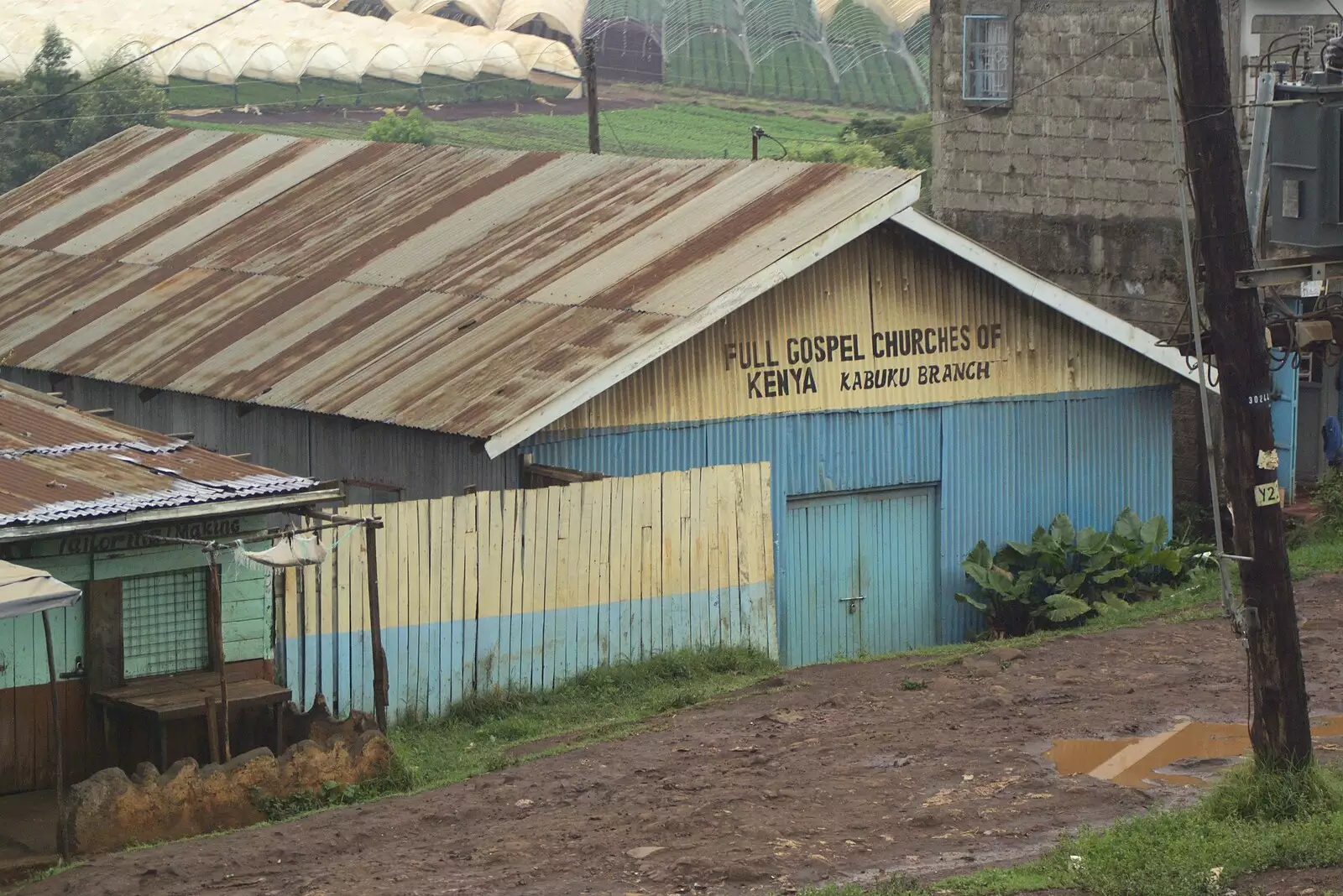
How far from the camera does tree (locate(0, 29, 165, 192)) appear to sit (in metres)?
56.9

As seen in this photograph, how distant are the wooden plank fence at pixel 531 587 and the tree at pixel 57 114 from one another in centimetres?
4460

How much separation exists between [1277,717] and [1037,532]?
26.6ft

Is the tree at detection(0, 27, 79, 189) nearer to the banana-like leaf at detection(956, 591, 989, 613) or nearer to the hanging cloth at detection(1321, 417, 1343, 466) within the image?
the hanging cloth at detection(1321, 417, 1343, 466)

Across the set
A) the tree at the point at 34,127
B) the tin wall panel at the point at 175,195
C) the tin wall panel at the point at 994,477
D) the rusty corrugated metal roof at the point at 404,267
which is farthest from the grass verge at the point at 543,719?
the tree at the point at 34,127

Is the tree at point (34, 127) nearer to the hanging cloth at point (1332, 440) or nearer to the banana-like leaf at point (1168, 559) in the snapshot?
the hanging cloth at point (1332, 440)

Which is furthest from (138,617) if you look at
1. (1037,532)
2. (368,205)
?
(368,205)

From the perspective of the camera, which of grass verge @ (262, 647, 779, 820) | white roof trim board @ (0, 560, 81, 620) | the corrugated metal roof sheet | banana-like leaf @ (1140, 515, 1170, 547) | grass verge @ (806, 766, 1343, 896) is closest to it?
grass verge @ (806, 766, 1343, 896)

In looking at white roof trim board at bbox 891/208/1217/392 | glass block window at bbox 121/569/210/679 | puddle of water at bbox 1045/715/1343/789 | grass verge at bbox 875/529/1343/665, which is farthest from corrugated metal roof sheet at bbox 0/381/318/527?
white roof trim board at bbox 891/208/1217/392

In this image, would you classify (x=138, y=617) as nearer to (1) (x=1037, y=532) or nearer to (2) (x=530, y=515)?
(2) (x=530, y=515)

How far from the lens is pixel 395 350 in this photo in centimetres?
1838

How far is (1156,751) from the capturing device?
12.8 m

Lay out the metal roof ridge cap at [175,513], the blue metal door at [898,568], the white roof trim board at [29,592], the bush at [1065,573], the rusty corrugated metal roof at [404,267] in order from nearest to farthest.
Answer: the white roof trim board at [29,592] < the metal roof ridge cap at [175,513] < the rusty corrugated metal roof at [404,267] < the blue metal door at [898,568] < the bush at [1065,573]

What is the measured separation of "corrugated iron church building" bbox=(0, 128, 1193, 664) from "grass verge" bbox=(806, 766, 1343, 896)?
632 cm

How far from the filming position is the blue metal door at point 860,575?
17.6 metres
